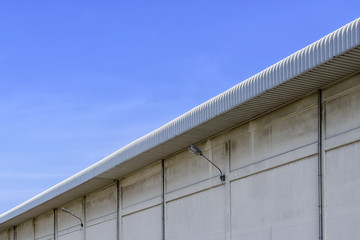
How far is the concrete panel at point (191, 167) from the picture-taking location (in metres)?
26.3

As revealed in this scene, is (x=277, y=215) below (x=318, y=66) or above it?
below

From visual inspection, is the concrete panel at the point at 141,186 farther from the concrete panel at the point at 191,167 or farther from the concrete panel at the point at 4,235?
the concrete panel at the point at 4,235

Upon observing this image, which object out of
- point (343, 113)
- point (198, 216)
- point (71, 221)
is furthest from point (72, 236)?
point (343, 113)

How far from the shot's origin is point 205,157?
25828 mm

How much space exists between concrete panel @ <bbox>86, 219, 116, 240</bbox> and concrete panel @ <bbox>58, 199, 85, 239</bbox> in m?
1.43

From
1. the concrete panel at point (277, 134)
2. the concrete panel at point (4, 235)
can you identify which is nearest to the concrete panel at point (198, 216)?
the concrete panel at point (277, 134)

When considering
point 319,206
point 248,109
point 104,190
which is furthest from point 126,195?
point 319,206

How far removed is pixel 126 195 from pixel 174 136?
7.81 meters

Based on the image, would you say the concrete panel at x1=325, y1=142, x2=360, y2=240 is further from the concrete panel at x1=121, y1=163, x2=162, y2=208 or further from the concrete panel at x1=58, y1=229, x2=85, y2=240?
the concrete panel at x1=58, y1=229, x2=85, y2=240

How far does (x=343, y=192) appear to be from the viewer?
19.7 metres

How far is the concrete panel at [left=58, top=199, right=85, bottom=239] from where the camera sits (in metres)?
39.0

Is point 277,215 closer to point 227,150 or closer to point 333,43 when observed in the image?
point 227,150

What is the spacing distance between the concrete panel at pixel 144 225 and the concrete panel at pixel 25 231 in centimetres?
1471

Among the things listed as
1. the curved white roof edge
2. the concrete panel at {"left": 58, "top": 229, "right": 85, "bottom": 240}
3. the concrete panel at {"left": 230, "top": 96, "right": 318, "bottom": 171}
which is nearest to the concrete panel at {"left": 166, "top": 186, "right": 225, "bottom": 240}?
the concrete panel at {"left": 230, "top": 96, "right": 318, "bottom": 171}
